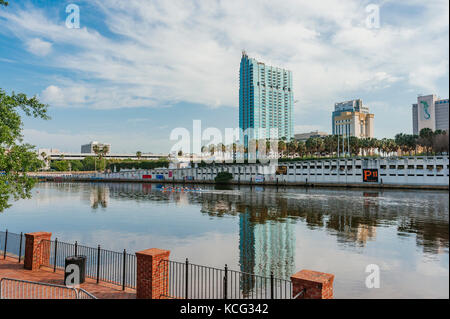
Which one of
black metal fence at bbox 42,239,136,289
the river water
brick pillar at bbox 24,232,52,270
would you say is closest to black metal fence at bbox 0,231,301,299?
black metal fence at bbox 42,239,136,289

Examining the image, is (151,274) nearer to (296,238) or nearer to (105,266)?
(105,266)

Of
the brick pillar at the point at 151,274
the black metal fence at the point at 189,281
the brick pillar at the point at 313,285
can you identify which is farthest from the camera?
the black metal fence at the point at 189,281

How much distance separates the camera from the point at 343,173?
10375 cm

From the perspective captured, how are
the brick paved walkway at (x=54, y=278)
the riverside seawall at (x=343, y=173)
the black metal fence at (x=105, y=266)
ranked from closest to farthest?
the brick paved walkway at (x=54, y=278)
the black metal fence at (x=105, y=266)
the riverside seawall at (x=343, y=173)

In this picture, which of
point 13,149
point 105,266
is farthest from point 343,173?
point 13,149

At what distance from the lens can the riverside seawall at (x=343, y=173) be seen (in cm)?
8719

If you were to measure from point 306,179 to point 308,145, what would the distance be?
46.2 m

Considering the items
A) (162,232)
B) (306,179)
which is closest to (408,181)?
(306,179)

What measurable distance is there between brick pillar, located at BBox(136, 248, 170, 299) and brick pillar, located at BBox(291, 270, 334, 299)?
5.07m

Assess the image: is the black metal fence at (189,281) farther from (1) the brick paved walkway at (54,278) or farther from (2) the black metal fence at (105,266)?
(1) the brick paved walkway at (54,278)

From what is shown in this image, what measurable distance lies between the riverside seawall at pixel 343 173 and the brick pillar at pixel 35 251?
302 ft

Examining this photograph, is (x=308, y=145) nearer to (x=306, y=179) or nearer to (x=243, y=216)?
(x=306, y=179)

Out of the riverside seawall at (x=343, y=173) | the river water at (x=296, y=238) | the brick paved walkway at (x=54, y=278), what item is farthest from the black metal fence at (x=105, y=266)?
the riverside seawall at (x=343, y=173)
